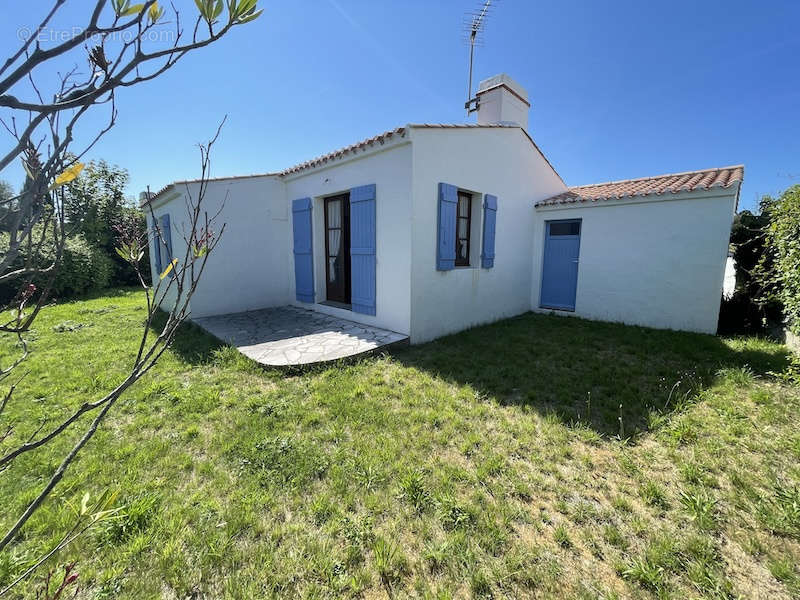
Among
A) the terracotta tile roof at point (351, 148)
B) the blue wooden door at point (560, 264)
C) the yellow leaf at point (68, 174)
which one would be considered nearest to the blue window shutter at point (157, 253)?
the terracotta tile roof at point (351, 148)

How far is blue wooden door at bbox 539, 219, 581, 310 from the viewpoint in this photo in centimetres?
774

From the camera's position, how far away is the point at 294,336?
18.5 ft

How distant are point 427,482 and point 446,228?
428 cm

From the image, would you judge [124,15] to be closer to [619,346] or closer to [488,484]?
[488,484]

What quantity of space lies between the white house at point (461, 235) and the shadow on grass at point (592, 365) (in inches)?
30.7

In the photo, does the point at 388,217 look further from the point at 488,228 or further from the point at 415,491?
the point at 415,491

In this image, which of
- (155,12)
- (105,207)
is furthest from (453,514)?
(105,207)

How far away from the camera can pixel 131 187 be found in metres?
19.5

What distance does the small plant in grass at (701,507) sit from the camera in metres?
2.07

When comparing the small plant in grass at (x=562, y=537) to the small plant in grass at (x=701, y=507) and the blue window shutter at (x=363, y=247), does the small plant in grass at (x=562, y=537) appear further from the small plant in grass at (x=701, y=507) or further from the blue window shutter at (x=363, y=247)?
the blue window shutter at (x=363, y=247)

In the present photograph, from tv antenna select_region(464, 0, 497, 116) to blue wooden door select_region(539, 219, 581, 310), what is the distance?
3701 millimetres

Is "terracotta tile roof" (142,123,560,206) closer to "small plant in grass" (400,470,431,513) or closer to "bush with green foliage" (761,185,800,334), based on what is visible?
"bush with green foliage" (761,185,800,334)

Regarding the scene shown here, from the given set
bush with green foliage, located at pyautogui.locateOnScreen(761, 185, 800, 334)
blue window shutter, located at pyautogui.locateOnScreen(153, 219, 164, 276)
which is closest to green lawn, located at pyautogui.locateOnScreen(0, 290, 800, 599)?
bush with green foliage, located at pyautogui.locateOnScreen(761, 185, 800, 334)

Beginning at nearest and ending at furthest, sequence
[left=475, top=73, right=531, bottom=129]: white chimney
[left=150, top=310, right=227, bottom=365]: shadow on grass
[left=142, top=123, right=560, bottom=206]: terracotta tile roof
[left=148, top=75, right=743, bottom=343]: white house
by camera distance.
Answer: [left=150, top=310, right=227, bottom=365]: shadow on grass → [left=142, top=123, right=560, bottom=206]: terracotta tile roof → [left=148, top=75, right=743, bottom=343]: white house → [left=475, top=73, right=531, bottom=129]: white chimney
